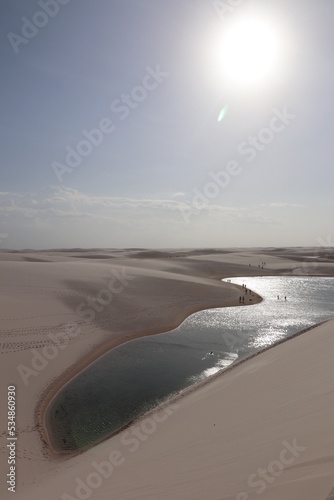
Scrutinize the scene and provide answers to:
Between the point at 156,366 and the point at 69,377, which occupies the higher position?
the point at 156,366

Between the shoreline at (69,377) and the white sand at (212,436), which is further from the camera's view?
the shoreline at (69,377)

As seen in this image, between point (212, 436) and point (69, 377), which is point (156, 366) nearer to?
point (69, 377)

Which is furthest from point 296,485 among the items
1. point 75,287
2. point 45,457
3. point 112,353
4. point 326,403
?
point 75,287

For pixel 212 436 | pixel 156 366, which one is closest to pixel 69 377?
pixel 156 366

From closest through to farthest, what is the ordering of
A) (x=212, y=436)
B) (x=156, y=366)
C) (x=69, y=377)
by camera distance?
1. (x=212, y=436)
2. (x=69, y=377)
3. (x=156, y=366)

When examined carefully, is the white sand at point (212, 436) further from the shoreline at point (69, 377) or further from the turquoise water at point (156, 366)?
the turquoise water at point (156, 366)

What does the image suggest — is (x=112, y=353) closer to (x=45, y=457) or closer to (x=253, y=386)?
(x=45, y=457)

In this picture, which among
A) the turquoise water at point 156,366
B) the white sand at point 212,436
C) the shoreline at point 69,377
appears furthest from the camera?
the turquoise water at point 156,366

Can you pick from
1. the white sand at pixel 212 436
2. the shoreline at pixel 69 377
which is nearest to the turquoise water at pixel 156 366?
the shoreline at pixel 69 377
